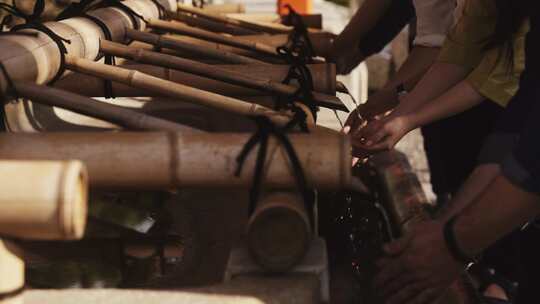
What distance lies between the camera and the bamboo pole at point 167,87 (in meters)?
2.07

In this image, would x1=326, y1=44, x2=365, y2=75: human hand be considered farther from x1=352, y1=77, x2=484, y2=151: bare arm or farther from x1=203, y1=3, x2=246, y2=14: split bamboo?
x1=352, y1=77, x2=484, y2=151: bare arm

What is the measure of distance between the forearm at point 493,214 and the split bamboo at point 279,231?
1.50 ft

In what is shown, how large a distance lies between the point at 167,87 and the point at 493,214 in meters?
0.96

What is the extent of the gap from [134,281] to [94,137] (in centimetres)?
105

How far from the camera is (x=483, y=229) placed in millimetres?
1806

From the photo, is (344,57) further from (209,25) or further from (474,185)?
(474,185)

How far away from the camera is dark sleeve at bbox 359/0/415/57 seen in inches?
152

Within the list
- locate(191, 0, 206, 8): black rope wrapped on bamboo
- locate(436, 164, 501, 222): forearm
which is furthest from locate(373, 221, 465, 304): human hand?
locate(191, 0, 206, 8): black rope wrapped on bamboo

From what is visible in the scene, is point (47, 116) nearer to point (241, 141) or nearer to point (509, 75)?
point (241, 141)

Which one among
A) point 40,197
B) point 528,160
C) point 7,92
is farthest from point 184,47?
point 40,197

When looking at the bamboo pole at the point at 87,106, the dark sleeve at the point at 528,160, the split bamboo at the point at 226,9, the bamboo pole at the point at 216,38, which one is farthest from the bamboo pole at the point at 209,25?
the dark sleeve at the point at 528,160

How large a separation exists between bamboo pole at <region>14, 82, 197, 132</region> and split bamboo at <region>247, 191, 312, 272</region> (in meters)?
0.37

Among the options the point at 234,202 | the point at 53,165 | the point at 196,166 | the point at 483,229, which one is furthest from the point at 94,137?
the point at 483,229

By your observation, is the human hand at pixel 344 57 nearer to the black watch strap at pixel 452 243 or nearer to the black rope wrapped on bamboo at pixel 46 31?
the black rope wrapped on bamboo at pixel 46 31
